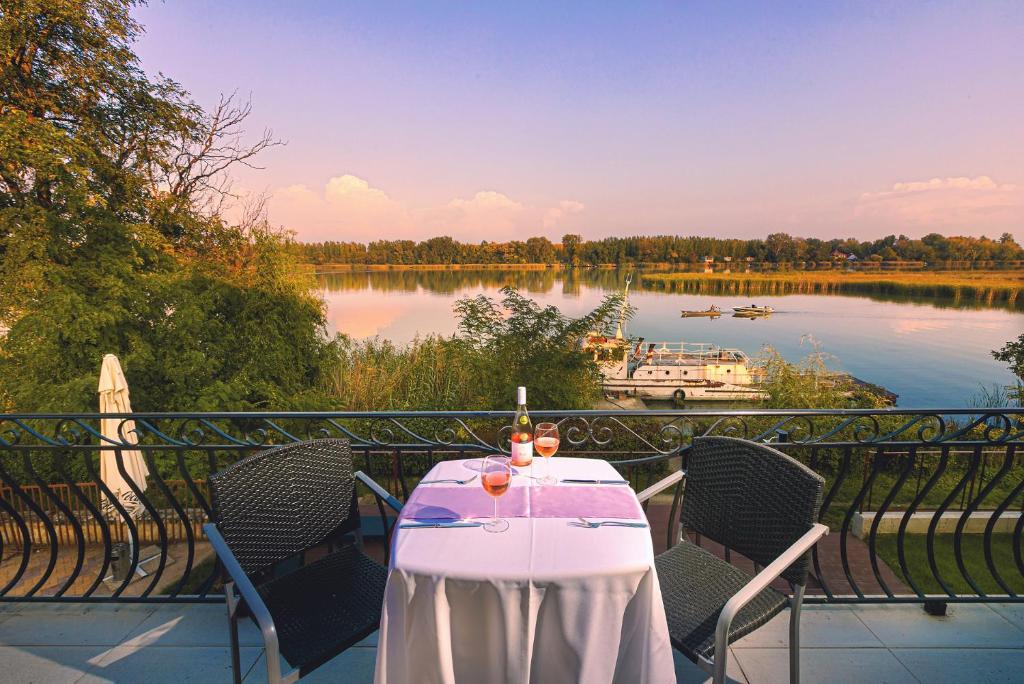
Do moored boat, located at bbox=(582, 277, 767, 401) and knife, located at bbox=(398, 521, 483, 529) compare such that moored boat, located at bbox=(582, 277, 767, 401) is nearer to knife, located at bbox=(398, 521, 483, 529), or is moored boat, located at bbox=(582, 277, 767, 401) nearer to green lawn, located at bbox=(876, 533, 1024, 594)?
green lawn, located at bbox=(876, 533, 1024, 594)

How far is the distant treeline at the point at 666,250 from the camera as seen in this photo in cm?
4307

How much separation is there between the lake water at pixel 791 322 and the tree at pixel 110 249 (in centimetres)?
362

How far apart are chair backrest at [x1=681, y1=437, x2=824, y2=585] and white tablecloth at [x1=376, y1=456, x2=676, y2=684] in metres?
0.59

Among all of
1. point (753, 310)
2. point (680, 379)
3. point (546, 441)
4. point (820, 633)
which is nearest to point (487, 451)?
point (546, 441)

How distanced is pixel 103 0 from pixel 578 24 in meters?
12.8

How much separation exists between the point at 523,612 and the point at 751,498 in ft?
3.22

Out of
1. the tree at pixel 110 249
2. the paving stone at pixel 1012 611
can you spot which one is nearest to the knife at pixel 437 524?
→ the paving stone at pixel 1012 611

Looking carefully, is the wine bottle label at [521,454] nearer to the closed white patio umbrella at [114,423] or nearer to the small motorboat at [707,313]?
the closed white patio umbrella at [114,423]

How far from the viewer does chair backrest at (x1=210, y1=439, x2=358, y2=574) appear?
5.51ft

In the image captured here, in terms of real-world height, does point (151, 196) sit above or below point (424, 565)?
above

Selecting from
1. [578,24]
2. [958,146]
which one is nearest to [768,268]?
[958,146]

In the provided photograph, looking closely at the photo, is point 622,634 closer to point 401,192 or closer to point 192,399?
point 192,399

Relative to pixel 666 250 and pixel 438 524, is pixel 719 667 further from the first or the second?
pixel 666 250

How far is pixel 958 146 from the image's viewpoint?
972 inches
